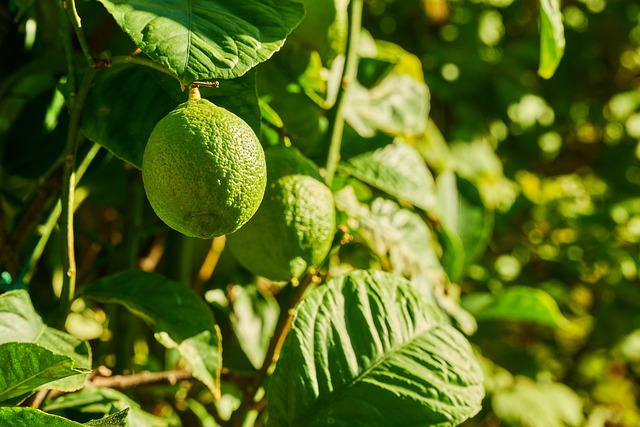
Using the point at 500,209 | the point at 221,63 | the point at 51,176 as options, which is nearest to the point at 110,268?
the point at 51,176

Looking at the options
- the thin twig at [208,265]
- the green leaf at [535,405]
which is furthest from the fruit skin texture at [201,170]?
the green leaf at [535,405]

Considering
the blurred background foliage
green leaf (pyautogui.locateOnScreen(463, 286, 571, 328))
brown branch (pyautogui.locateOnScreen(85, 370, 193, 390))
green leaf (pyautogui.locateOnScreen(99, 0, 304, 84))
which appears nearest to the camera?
green leaf (pyautogui.locateOnScreen(99, 0, 304, 84))

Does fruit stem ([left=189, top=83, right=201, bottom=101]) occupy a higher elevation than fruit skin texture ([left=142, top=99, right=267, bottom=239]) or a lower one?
higher

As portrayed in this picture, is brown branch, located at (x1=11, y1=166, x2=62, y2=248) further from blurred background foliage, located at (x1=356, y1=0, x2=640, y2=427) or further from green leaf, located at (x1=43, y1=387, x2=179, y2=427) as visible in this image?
blurred background foliage, located at (x1=356, y1=0, x2=640, y2=427)

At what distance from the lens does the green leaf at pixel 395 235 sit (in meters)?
0.89

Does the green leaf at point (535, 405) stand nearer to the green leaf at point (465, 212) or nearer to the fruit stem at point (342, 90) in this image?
the green leaf at point (465, 212)

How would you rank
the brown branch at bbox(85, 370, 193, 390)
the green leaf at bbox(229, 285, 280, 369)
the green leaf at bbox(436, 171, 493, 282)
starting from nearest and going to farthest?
the brown branch at bbox(85, 370, 193, 390) → the green leaf at bbox(229, 285, 280, 369) → the green leaf at bbox(436, 171, 493, 282)

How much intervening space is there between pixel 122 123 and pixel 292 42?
1.07ft

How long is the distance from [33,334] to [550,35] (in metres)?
0.60

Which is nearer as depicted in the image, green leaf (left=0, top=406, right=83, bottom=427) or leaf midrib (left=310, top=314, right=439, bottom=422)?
green leaf (left=0, top=406, right=83, bottom=427)

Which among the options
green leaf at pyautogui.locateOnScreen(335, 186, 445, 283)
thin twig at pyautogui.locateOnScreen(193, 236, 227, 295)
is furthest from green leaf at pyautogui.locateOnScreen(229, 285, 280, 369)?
green leaf at pyautogui.locateOnScreen(335, 186, 445, 283)

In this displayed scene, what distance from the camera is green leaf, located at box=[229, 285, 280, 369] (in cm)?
102

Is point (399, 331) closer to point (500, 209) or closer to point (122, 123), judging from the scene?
point (122, 123)

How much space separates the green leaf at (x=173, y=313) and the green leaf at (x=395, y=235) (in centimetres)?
23
